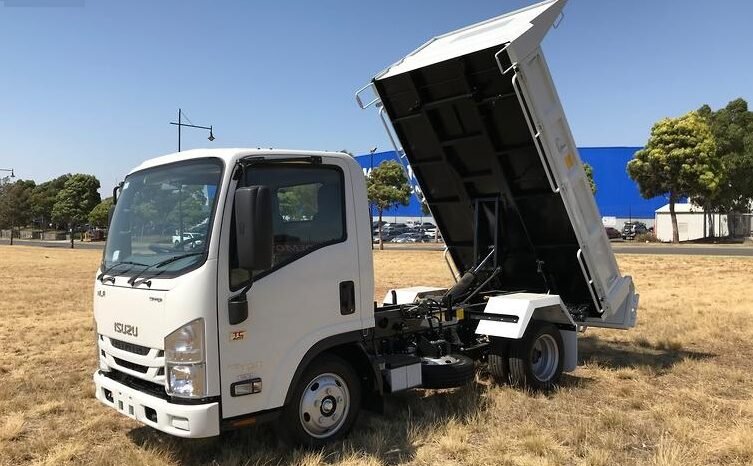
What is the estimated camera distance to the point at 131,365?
4.60m

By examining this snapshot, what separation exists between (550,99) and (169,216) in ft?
13.7

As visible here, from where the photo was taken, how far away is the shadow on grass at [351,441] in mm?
4766

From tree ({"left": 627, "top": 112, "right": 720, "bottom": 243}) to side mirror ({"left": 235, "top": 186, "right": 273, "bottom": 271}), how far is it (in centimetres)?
4204

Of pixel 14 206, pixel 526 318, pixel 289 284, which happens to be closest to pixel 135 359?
pixel 289 284

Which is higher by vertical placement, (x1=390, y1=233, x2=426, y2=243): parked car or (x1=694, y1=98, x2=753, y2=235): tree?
(x1=694, y1=98, x2=753, y2=235): tree

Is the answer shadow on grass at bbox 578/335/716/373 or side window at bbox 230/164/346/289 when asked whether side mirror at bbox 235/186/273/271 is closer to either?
side window at bbox 230/164/346/289

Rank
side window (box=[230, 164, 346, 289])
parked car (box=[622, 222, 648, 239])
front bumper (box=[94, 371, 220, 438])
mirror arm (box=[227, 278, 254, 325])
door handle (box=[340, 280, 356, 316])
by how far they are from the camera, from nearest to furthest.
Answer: front bumper (box=[94, 371, 220, 438]), mirror arm (box=[227, 278, 254, 325]), side window (box=[230, 164, 346, 289]), door handle (box=[340, 280, 356, 316]), parked car (box=[622, 222, 648, 239])

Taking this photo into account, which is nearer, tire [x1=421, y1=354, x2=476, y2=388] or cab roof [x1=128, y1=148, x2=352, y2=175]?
cab roof [x1=128, y1=148, x2=352, y2=175]

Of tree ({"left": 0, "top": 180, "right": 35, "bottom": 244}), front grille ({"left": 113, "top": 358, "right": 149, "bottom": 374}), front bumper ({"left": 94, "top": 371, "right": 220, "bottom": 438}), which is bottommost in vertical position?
front bumper ({"left": 94, "top": 371, "right": 220, "bottom": 438})

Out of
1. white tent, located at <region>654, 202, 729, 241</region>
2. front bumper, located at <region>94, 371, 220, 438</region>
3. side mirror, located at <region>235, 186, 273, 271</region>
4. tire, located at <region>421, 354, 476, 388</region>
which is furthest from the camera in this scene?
white tent, located at <region>654, 202, 729, 241</region>

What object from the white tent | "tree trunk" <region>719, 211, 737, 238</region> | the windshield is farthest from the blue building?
the windshield

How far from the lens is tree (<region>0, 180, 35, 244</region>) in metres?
83.9

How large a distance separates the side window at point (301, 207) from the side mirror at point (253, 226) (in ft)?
1.20

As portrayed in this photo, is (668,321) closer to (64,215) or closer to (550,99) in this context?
(550,99)
